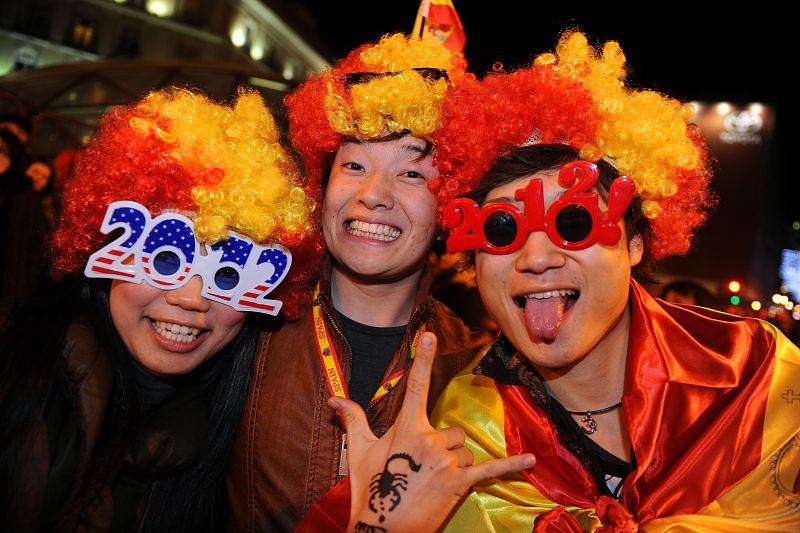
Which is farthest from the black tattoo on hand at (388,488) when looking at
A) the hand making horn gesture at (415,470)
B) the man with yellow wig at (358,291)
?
the man with yellow wig at (358,291)

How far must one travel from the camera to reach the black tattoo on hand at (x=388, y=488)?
6.12 feet

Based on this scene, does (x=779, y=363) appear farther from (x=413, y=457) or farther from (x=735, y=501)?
(x=413, y=457)

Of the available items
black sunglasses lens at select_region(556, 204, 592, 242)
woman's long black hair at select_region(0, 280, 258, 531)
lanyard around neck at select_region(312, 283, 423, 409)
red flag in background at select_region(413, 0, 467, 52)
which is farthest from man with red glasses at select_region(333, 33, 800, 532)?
red flag in background at select_region(413, 0, 467, 52)

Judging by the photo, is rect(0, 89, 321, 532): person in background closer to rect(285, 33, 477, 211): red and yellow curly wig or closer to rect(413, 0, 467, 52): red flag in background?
rect(285, 33, 477, 211): red and yellow curly wig

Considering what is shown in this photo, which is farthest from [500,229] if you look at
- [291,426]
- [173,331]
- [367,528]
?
[173,331]

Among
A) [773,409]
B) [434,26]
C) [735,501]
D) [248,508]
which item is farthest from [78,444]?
[434,26]

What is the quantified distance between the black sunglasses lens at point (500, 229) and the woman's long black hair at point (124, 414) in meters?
1.21

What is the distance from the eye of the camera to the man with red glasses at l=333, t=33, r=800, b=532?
6.39 ft

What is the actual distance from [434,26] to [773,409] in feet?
8.79

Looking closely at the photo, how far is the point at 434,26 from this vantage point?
357cm

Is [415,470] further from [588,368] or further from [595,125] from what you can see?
[595,125]

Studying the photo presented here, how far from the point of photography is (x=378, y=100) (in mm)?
2787

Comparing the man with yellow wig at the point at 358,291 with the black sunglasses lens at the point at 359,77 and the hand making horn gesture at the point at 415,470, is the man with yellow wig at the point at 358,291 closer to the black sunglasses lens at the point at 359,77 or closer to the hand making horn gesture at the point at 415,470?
the black sunglasses lens at the point at 359,77

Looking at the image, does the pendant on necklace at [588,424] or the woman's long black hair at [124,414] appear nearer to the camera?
the woman's long black hair at [124,414]
